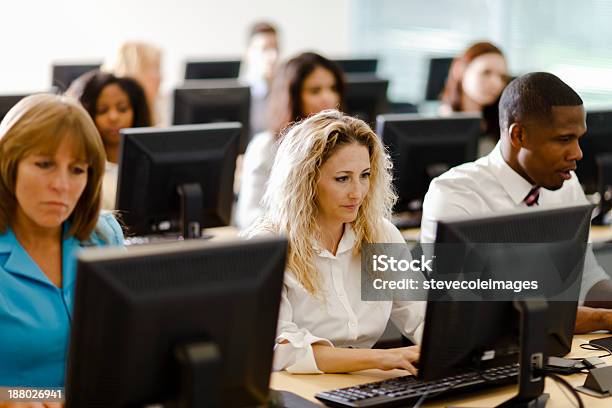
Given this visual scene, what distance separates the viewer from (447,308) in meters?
2.00

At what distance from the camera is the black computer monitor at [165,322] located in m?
1.65

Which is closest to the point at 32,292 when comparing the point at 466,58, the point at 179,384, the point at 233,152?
the point at 179,384

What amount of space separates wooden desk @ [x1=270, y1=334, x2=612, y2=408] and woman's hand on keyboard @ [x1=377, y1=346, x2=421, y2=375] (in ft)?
0.10

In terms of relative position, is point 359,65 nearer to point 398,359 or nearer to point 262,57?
point 262,57

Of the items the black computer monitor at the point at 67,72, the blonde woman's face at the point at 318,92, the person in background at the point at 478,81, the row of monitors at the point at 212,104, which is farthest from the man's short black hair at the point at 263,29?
the blonde woman's face at the point at 318,92

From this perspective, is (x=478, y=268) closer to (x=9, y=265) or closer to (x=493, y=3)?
(x=9, y=265)

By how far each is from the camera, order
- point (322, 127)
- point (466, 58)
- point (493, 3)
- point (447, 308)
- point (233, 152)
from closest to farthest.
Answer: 1. point (447, 308)
2. point (322, 127)
3. point (233, 152)
4. point (466, 58)
5. point (493, 3)

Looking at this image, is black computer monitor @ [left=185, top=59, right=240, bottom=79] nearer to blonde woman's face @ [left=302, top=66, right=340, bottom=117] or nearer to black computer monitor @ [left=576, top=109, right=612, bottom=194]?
blonde woman's face @ [left=302, top=66, right=340, bottom=117]

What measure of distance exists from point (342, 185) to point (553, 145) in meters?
0.65

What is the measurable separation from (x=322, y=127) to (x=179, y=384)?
1.09 meters

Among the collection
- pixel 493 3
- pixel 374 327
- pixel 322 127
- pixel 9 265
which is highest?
pixel 493 3

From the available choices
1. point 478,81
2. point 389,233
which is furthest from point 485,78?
point 389,233

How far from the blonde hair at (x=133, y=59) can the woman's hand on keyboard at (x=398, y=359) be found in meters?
3.55

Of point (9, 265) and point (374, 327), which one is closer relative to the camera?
point (9, 265)
